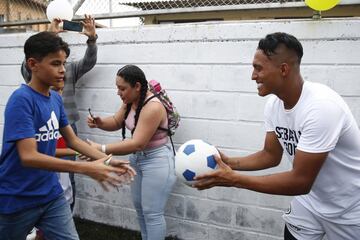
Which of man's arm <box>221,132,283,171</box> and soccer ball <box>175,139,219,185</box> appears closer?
soccer ball <box>175,139,219,185</box>

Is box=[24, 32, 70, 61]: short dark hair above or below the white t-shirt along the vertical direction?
above

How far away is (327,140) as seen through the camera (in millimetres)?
Answer: 1913

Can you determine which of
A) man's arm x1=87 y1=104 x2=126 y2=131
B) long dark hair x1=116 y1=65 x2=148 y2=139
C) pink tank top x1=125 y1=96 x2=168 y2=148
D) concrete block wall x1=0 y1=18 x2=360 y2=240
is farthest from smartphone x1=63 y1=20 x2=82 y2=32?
pink tank top x1=125 y1=96 x2=168 y2=148

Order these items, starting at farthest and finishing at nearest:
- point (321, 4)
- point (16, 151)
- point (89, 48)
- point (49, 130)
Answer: point (89, 48)
point (321, 4)
point (49, 130)
point (16, 151)

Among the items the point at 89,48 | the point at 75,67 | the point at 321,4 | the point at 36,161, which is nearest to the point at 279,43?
the point at 321,4

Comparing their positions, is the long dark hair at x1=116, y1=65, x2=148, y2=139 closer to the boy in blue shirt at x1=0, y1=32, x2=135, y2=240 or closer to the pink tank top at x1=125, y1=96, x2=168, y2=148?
the pink tank top at x1=125, y1=96, x2=168, y2=148

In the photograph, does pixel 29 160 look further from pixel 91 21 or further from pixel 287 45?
Result: pixel 91 21

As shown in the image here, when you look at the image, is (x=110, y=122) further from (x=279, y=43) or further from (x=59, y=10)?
(x=279, y=43)

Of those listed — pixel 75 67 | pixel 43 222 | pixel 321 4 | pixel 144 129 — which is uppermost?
pixel 321 4

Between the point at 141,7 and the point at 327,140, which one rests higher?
the point at 141,7

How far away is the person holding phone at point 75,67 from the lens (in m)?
3.86

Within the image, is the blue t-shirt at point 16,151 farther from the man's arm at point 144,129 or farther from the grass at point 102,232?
the grass at point 102,232

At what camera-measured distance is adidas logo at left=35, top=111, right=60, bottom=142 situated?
2463 millimetres

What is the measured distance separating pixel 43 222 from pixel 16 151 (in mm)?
551
